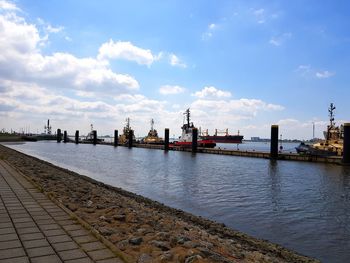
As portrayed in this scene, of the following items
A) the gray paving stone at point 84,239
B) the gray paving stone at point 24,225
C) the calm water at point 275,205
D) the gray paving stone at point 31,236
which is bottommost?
the calm water at point 275,205

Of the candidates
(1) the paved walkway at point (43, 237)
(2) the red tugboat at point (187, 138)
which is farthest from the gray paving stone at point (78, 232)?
(2) the red tugboat at point (187, 138)

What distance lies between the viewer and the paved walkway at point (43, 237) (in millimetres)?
5051

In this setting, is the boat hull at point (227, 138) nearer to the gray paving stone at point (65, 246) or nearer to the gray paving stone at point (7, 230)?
the gray paving stone at point (7, 230)

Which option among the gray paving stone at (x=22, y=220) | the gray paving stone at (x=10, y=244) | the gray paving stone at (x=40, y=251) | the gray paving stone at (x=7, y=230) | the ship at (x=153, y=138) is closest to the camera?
the gray paving stone at (x=40, y=251)

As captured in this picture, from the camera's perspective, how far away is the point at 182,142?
83.3m

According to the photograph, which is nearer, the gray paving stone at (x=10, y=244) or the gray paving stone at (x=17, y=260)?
the gray paving stone at (x=17, y=260)

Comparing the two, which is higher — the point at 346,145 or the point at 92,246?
the point at 346,145

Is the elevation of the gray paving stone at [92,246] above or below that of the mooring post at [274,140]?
below

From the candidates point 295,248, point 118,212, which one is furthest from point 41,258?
point 295,248

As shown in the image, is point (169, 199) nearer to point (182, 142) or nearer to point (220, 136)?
point (182, 142)

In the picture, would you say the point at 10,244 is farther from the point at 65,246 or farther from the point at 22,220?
the point at 22,220

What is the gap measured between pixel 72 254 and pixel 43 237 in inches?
45.5

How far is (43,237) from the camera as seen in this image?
601cm

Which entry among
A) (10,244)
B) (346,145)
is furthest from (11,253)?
(346,145)
